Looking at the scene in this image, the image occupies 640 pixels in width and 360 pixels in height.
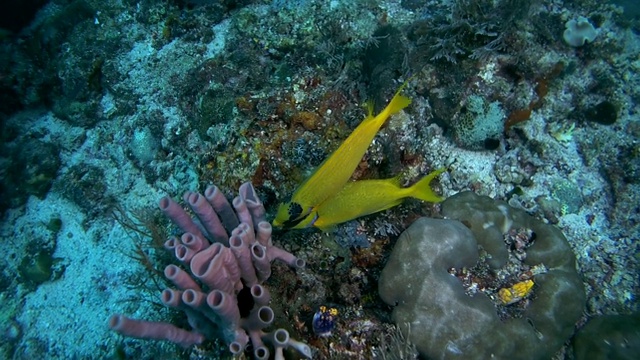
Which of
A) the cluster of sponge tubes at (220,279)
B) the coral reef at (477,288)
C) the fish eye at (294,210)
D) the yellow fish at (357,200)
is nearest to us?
the cluster of sponge tubes at (220,279)

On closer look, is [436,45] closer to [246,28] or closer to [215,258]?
[246,28]

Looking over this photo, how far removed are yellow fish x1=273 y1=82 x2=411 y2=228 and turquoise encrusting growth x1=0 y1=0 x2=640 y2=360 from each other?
2 cm

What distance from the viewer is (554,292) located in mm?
3541

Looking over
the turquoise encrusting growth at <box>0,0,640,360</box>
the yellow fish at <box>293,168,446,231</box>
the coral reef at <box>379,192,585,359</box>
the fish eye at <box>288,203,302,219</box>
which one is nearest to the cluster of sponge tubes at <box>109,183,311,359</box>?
the turquoise encrusting growth at <box>0,0,640,360</box>

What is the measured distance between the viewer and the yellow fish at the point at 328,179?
2.85 meters

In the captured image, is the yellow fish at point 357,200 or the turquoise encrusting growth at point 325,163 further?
the turquoise encrusting growth at point 325,163

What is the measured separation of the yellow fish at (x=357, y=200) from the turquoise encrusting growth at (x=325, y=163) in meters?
0.02

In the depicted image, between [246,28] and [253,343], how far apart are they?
A: 16.1ft

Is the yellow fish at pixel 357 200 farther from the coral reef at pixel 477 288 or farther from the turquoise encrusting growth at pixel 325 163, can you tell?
the coral reef at pixel 477 288

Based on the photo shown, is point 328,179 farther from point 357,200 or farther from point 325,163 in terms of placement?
point 357,200

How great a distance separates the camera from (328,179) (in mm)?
2877

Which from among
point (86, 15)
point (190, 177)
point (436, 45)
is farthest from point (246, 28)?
point (86, 15)

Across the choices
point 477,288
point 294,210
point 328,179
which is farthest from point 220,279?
point 477,288

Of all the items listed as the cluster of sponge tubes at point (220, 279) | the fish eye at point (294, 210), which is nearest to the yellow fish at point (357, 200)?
the fish eye at point (294, 210)
